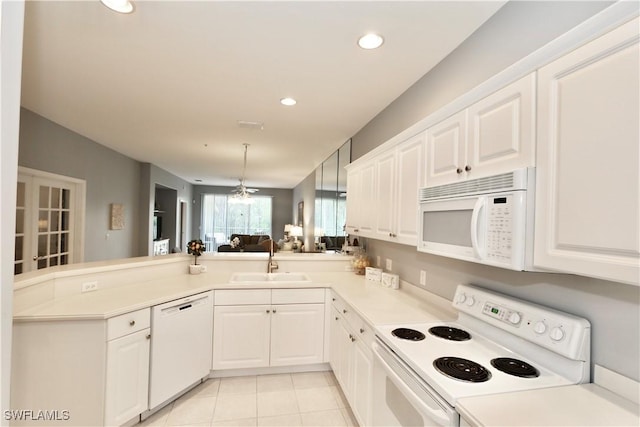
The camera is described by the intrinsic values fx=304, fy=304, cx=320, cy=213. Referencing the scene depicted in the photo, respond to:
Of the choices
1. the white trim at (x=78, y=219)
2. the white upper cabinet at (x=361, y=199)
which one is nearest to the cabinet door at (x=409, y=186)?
the white upper cabinet at (x=361, y=199)

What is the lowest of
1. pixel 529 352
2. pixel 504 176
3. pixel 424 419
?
pixel 424 419

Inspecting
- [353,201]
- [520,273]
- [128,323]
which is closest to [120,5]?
[128,323]

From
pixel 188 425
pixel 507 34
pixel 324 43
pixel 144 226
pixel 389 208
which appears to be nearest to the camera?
pixel 507 34

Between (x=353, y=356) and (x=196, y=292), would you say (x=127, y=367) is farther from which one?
(x=353, y=356)

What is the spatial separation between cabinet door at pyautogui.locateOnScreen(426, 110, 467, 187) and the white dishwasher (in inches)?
83.0

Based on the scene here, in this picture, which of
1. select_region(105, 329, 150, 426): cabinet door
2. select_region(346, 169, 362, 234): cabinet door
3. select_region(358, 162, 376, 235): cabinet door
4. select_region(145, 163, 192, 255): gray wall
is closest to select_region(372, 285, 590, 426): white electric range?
select_region(358, 162, 376, 235): cabinet door

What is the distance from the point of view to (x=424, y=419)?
3.88ft

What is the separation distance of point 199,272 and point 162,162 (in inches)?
164

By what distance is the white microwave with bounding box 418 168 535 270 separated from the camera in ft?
3.79

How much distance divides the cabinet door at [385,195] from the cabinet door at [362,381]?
0.85 m

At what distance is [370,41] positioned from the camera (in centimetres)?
191

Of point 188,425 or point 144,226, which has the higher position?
point 144,226

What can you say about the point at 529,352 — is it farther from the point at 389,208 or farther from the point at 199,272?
the point at 199,272

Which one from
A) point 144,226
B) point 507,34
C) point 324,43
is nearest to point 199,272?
point 324,43
